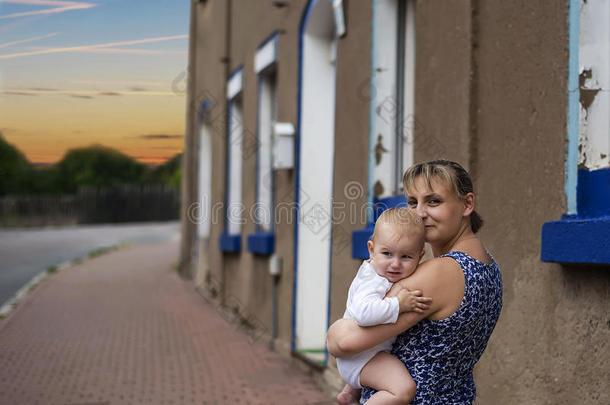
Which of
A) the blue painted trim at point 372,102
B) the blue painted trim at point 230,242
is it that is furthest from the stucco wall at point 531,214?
the blue painted trim at point 230,242

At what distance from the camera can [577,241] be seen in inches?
127

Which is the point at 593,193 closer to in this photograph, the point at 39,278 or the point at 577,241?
the point at 577,241

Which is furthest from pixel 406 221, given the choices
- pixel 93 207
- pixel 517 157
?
pixel 93 207

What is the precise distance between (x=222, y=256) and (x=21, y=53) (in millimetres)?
8572

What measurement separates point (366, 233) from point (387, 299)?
3.36 metres

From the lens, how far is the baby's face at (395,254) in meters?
2.16

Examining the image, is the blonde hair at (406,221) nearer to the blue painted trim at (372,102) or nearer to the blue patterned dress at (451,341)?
the blue patterned dress at (451,341)

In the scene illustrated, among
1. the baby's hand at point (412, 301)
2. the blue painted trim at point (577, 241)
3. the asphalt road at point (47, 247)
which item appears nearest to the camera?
the baby's hand at point (412, 301)

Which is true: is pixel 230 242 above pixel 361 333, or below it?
below

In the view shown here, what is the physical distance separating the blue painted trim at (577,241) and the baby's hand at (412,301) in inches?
51.2

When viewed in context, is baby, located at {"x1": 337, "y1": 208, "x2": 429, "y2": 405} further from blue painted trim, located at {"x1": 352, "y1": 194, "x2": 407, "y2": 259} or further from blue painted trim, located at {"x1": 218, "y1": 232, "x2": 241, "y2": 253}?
blue painted trim, located at {"x1": 218, "y1": 232, "x2": 241, "y2": 253}

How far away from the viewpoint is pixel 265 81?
9.55m

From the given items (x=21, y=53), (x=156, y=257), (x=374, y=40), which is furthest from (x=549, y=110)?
(x=156, y=257)

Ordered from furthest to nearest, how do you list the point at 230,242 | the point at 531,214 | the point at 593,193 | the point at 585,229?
the point at 230,242 → the point at 531,214 → the point at 593,193 → the point at 585,229
